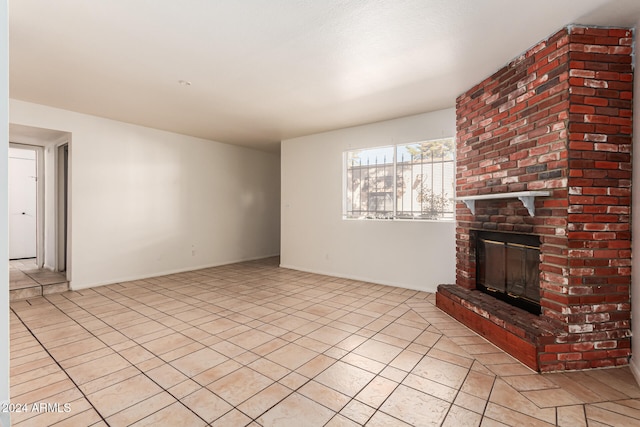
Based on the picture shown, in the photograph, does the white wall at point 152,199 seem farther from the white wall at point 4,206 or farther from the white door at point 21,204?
the white wall at point 4,206

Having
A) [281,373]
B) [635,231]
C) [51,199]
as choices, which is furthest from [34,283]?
[635,231]

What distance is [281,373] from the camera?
7.70 ft

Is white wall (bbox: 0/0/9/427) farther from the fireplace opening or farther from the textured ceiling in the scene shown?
the fireplace opening

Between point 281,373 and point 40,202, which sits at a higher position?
point 40,202

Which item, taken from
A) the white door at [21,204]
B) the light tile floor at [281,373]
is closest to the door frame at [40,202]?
the white door at [21,204]

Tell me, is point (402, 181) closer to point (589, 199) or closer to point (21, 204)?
point (589, 199)

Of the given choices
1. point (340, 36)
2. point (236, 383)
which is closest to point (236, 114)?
point (340, 36)

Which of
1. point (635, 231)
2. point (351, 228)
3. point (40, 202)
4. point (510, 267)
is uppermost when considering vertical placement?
point (40, 202)

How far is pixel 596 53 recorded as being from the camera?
2.44 meters

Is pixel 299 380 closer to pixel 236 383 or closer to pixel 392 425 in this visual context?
pixel 236 383

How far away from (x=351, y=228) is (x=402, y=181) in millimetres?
1226

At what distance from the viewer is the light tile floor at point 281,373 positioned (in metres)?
1.88

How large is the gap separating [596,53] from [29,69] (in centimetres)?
528

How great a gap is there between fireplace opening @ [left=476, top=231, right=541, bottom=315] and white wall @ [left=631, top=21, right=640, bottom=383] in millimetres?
601
